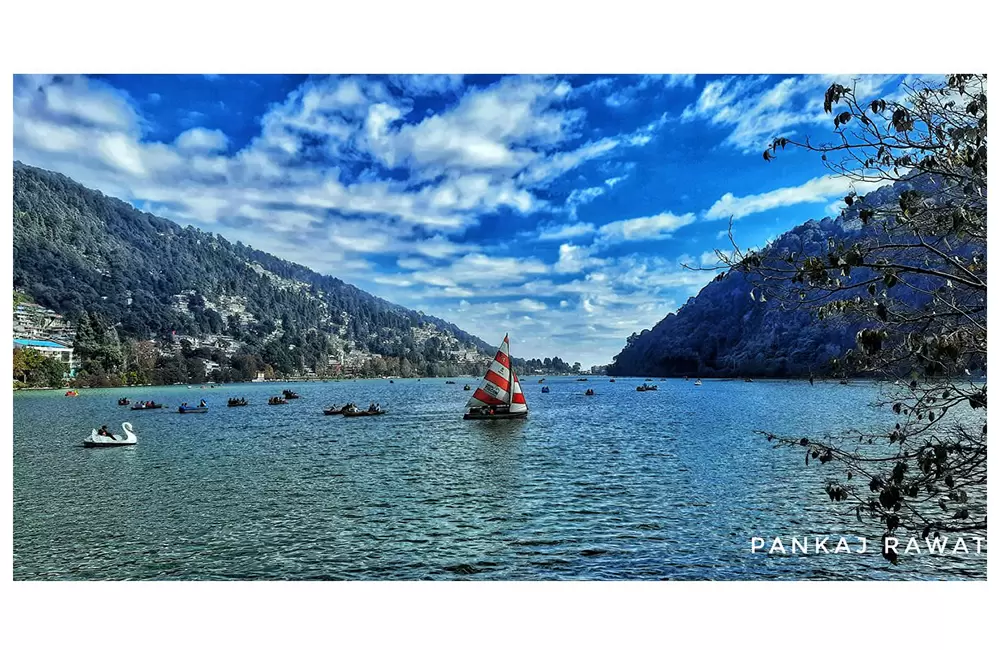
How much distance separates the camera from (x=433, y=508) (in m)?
9.55

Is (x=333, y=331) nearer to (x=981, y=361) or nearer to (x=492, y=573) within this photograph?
(x=492, y=573)

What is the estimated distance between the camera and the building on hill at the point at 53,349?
76.8 ft

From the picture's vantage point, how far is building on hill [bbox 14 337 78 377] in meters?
23.4

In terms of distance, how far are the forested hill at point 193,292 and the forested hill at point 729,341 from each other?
29.7ft

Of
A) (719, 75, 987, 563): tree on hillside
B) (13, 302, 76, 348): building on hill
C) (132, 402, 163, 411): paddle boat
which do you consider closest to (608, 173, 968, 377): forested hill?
(719, 75, 987, 563): tree on hillside

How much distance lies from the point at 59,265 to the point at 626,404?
29701 millimetres

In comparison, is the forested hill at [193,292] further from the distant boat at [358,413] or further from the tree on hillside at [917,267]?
the tree on hillside at [917,267]

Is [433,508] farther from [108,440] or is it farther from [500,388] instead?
[108,440]

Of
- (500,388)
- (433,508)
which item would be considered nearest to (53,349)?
(500,388)

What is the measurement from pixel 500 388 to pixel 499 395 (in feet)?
1.29

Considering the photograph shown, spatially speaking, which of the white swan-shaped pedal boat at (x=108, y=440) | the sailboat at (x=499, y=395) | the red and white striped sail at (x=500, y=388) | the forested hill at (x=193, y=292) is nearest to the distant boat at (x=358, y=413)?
the forested hill at (x=193, y=292)

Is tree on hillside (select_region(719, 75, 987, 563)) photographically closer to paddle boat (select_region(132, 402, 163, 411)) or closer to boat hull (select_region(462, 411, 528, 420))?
boat hull (select_region(462, 411, 528, 420))
